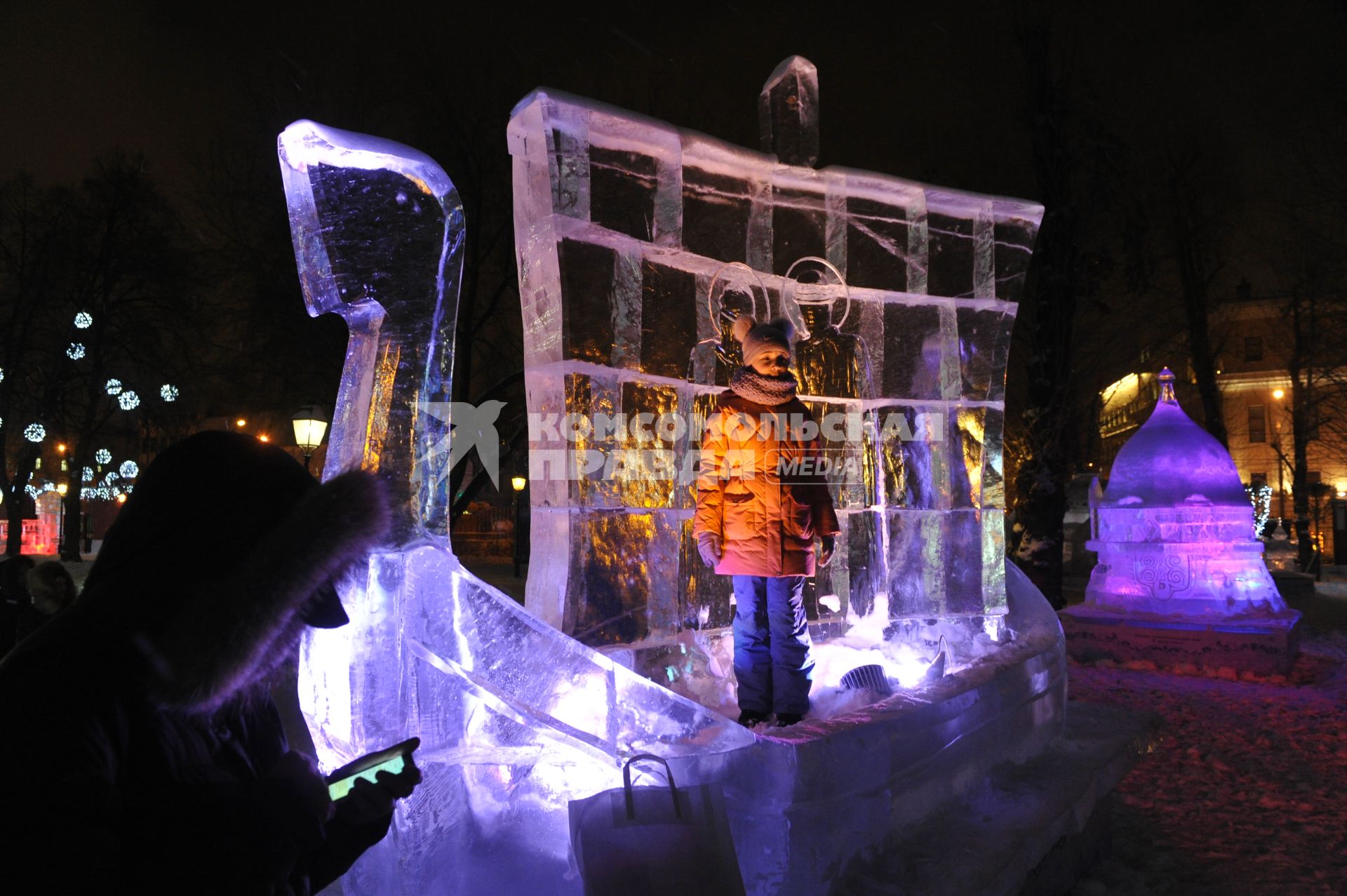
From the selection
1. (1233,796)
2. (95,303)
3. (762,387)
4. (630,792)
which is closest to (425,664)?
(630,792)

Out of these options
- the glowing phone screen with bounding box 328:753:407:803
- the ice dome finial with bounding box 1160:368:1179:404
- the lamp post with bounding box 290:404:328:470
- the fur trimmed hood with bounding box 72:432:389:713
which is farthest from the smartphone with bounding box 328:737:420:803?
the ice dome finial with bounding box 1160:368:1179:404

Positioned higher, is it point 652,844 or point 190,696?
point 190,696

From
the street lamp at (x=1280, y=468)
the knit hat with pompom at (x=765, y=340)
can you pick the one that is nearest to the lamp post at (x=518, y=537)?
the knit hat with pompom at (x=765, y=340)

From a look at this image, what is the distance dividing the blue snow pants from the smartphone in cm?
204

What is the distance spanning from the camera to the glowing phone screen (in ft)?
5.05

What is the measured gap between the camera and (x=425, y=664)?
98.1 inches

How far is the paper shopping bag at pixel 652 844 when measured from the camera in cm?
196

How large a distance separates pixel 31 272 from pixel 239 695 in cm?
2346

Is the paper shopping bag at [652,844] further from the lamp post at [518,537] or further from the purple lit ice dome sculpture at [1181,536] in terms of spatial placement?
the lamp post at [518,537]

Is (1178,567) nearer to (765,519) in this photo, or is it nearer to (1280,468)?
(765,519)

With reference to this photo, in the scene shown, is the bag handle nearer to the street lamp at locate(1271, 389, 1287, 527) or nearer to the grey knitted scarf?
the grey knitted scarf

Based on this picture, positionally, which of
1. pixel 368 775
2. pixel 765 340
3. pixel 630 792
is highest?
pixel 765 340

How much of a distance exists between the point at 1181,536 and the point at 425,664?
28.8 feet

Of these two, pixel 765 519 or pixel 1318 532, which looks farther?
pixel 1318 532
